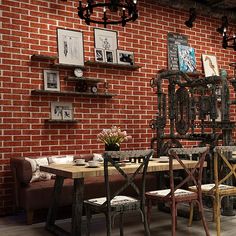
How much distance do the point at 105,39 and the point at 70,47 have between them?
646 mm

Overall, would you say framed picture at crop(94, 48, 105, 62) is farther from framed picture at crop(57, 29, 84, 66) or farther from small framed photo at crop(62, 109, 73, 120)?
small framed photo at crop(62, 109, 73, 120)

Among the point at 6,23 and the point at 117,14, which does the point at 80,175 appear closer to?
the point at 6,23

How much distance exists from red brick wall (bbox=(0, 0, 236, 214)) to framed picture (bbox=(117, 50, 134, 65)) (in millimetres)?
111

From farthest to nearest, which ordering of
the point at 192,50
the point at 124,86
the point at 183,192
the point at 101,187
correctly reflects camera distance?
1. the point at 192,50
2. the point at 124,86
3. the point at 101,187
4. the point at 183,192

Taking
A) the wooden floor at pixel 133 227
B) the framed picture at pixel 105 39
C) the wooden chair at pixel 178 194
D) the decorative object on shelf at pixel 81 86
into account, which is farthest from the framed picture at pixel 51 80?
the wooden chair at pixel 178 194

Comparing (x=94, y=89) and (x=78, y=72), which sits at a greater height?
(x=78, y=72)

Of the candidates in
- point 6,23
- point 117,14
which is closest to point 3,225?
point 6,23

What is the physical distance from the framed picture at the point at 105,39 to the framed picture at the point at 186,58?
1.36 meters

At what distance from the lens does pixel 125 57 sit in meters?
5.85

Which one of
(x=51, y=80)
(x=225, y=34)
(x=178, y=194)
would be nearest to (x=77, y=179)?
(x=178, y=194)

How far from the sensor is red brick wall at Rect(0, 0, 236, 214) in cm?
486

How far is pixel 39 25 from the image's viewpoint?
5148 millimetres

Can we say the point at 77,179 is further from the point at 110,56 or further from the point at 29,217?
the point at 110,56

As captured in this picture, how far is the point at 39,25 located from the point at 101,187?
93.8 inches
